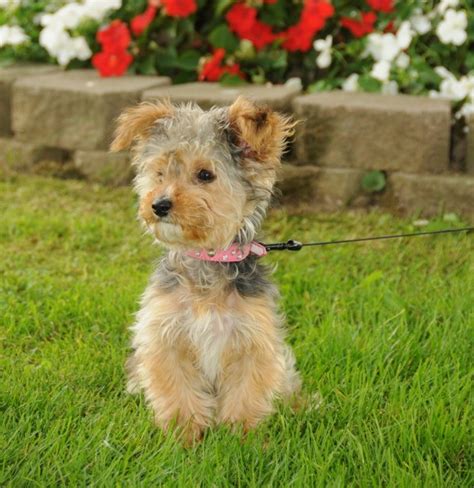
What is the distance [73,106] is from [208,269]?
360 cm

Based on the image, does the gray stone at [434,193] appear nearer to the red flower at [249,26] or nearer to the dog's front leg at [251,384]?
the red flower at [249,26]

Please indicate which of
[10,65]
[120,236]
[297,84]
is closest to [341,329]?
[120,236]

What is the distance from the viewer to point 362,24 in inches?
259

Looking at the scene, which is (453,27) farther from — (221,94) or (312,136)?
(221,94)

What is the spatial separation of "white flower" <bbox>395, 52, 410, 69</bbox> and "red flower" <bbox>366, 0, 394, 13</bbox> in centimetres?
43

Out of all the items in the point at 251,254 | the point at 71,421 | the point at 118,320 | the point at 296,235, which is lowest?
the point at 296,235

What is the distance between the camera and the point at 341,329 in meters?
4.12

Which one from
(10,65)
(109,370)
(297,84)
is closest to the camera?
(109,370)

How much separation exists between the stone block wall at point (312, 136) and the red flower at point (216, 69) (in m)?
0.20

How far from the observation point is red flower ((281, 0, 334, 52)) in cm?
643

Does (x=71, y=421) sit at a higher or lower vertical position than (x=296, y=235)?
higher

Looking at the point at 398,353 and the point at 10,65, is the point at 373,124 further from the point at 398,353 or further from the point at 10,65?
the point at 10,65

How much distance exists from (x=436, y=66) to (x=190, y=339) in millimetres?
3948

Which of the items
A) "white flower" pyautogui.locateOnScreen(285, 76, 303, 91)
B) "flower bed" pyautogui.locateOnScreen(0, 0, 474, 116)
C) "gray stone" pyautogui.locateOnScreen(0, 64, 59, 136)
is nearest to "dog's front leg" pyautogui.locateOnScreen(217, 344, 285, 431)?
"flower bed" pyautogui.locateOnScreen(0, 0, 474, 116)
